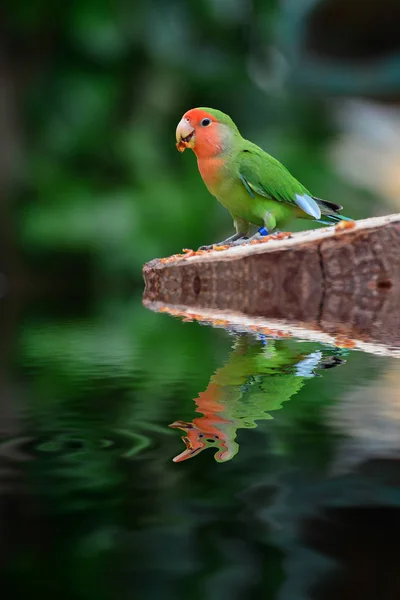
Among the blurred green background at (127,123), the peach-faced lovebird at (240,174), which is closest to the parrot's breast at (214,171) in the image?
the peach-faced lovebird at (240,174)

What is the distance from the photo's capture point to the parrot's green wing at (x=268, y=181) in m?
1.97

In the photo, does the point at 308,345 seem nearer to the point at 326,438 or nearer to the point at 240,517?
the point at 326,438

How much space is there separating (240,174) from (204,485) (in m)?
1.61

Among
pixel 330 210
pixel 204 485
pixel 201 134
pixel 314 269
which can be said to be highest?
pixel 201 134

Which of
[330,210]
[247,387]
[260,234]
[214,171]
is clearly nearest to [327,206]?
→ [330,210]

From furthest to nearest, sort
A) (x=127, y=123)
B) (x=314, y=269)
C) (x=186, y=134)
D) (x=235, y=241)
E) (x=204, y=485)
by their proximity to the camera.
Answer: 1. (x=127, y=123)
2. (x=235, y=241)
3. (x=186, y=134)
4. (x=314, y=269)
5. (x=204, y=485)

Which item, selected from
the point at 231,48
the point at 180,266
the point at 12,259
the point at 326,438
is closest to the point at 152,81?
the point at 231,48

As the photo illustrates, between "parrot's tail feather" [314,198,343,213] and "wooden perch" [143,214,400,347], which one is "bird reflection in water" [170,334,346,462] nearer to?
"wooden perch" [143,214,400,347]

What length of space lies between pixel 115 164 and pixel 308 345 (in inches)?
171

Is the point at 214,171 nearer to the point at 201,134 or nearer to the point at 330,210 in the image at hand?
the point at 201,134

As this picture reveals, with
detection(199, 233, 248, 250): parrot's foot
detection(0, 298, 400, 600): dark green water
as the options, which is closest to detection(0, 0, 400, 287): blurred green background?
detection(199, 233, 248, 250): parrot's foot

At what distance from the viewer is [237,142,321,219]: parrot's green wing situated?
1967mm

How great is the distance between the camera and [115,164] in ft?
17.3

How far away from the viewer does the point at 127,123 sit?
17.5 feet
